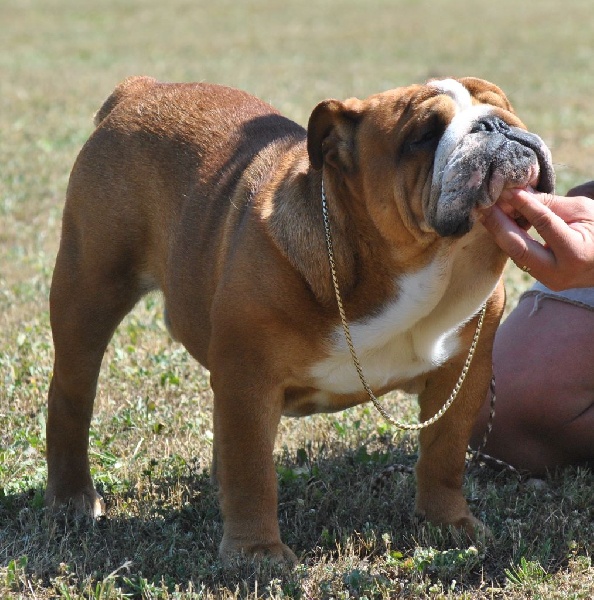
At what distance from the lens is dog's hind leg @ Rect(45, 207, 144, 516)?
4098mm

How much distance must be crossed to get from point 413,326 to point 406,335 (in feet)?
0.17

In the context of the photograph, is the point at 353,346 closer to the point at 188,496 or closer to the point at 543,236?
the point at 543,236

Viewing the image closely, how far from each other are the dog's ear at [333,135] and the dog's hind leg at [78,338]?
108cm

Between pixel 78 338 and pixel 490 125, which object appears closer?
pixel 490 125

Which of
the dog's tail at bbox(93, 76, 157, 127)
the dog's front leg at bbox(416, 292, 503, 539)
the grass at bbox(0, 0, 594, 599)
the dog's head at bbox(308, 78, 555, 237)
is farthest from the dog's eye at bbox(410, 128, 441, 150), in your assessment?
the dog's tail at bbox(93, 76, 157, 127)

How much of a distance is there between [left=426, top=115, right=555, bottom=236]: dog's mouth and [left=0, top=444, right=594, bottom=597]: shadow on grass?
1.22 m

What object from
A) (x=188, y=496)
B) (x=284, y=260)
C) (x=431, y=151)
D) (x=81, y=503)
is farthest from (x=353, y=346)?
(x=81, y=503)

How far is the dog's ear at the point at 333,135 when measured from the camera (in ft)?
11.0

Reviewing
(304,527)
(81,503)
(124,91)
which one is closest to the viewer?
(304,527)

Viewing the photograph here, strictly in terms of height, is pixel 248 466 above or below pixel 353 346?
below

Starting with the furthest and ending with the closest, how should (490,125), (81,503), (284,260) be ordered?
(81,503), (284,260), (490,125)

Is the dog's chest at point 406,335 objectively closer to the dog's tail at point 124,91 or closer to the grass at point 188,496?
the grass at point 188,496

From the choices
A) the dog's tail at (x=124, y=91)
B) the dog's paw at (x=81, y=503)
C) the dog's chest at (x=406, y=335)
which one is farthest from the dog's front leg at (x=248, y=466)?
the dog's tail at (x=124, y=91)

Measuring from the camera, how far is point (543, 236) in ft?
10.4
